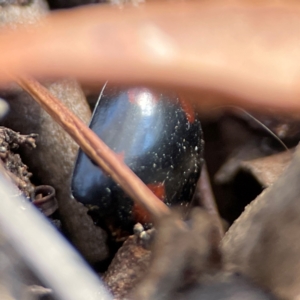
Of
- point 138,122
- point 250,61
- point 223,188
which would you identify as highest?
point 250,61

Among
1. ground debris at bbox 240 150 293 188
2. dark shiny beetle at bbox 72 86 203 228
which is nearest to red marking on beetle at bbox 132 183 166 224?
dark shiny beetle at bbox 72 86 203 228

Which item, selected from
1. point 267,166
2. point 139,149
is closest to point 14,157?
point 139,149

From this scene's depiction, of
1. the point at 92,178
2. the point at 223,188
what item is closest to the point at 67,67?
the point at 92,178

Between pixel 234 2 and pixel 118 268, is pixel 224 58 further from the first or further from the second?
pixel 118 268

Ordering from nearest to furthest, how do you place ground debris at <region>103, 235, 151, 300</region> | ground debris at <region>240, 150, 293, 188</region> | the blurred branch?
the blurred branch, ground debris at <region>103, 235, 151, 300</region>, ground debris at <region>240, 150, 293, 188</region>

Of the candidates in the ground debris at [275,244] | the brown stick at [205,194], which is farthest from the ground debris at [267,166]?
the ground debris at [275,244]

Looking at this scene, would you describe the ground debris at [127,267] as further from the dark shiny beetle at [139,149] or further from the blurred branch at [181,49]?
the blurred branch at [181,49]

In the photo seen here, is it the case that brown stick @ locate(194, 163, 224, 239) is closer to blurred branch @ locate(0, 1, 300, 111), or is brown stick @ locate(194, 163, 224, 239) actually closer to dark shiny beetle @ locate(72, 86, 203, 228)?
dark shiny beetle @ locate(72, 86, 203, 228)

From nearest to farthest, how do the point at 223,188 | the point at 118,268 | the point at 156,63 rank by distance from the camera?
the point at 156,63
the point at 118,268
the point at 223,188
